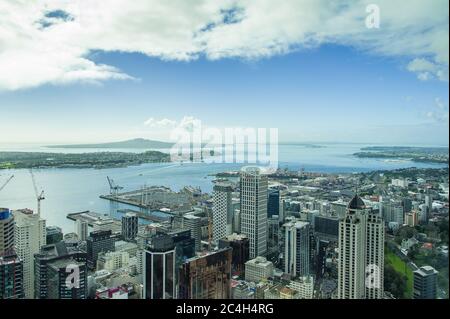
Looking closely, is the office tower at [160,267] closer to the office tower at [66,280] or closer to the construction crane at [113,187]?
the office tower at [66,280]

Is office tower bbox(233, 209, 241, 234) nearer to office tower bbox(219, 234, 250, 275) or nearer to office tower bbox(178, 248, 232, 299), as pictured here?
office tower bbox(219, 234, 250, 275)

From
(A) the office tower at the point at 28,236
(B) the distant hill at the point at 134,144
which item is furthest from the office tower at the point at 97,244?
(B) the distant hill at the point at 134,144

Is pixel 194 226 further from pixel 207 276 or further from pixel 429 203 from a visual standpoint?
pixel 429 203

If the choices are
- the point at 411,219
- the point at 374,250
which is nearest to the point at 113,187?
the point at 374,250
